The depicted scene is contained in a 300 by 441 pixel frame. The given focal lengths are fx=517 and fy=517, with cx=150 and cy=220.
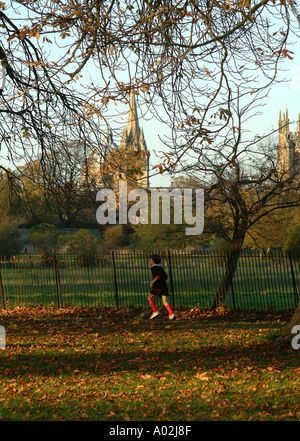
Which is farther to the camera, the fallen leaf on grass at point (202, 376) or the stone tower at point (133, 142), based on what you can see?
the stone tower at point (133, 142)

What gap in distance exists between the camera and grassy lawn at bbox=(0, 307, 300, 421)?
18.8 ft

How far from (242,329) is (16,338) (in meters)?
5.04

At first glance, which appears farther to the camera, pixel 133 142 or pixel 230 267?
pixel 230 267

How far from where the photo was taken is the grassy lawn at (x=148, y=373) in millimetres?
5727

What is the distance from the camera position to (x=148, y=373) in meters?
7.52

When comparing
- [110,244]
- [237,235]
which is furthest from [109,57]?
[110,244]

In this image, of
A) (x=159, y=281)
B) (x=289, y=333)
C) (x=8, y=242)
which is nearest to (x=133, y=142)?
(x=289, y=333)

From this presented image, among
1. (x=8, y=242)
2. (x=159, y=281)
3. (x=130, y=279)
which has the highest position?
(x=8, y=242)

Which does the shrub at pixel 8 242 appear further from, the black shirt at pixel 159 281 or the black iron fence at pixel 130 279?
the black shirt at pixel 159 281

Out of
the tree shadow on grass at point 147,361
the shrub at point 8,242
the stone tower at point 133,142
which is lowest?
the tree shadow on grass at point 147,361

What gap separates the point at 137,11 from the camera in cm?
822

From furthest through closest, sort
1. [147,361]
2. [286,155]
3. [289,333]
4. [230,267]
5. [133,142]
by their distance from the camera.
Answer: [286,155] → [230,267] → [289,333] → [147,361] → [133,142]

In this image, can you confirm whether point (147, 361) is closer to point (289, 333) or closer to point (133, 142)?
point (289, 333)

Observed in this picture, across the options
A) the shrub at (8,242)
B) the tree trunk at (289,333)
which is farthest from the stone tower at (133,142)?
the shrub at (8,242)
